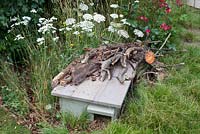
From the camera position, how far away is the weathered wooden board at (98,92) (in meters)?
3.04

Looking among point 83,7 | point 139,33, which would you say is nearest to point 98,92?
point 139,33

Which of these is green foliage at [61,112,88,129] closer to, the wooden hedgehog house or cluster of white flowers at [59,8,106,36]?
the wooden hedgehog house

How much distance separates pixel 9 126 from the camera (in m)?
3.18

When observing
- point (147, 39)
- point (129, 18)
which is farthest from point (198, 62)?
point (129, 18)

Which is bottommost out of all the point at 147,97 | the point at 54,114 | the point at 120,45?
the point at 54,114

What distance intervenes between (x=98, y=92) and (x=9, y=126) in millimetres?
886

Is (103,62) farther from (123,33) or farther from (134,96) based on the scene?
(123,33)

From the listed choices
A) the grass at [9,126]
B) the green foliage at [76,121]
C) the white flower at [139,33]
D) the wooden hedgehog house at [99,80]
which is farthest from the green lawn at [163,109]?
the grass at [9,126]

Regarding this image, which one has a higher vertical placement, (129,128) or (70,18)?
(70,18)

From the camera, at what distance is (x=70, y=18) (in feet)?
12.9

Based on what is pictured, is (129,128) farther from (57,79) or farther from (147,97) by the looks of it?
(57,79)

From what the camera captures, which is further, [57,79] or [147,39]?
[147,39]

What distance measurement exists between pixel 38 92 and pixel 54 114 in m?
0.29

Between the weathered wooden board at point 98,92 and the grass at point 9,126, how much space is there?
0.45 metres
